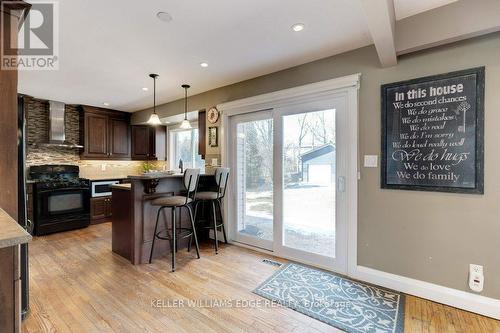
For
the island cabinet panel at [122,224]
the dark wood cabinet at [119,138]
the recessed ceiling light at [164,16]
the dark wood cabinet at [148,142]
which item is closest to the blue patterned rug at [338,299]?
the island cabinet panel at [122,224]

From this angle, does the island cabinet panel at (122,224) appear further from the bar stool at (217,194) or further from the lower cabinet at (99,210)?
the lower cabinet at (99,210)

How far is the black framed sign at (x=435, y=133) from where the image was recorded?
193 cm

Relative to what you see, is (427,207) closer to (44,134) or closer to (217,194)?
(217,194)

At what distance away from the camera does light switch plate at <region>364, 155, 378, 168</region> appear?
7.82 ft

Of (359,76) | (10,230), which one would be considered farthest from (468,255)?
(10,230)

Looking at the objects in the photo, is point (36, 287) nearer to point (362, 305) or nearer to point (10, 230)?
point (10, 230)

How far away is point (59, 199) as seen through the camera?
4121 millimetres

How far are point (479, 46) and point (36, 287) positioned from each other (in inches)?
179

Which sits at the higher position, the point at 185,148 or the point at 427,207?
the point at 185,148

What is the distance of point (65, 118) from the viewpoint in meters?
4.69

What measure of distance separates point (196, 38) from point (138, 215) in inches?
83.8

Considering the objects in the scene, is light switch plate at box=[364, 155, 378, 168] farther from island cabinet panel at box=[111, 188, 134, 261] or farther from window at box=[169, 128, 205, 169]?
window at box=[169, 128, 205, 169]

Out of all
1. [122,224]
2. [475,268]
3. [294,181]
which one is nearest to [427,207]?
[475,268]

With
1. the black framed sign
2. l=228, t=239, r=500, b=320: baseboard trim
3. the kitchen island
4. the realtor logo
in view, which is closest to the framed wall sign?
the kitchen island
